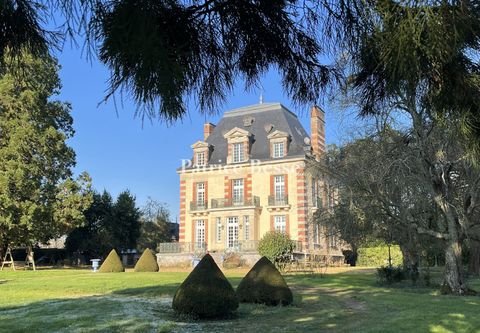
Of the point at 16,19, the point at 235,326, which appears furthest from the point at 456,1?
the point at 235,326

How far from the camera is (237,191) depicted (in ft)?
135

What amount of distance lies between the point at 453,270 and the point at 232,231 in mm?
25376

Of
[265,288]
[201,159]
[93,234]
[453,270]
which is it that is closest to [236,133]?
[201,159]

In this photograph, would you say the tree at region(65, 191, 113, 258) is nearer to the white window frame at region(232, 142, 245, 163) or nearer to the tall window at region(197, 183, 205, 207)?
the tall window at region(197, 183, 205, 207)

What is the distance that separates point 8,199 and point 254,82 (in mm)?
32419

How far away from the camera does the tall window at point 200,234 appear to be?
41156 mm

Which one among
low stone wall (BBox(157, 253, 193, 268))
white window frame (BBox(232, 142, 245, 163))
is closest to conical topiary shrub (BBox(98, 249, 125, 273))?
low stone wall (BBox(157, 253, 193, 268))

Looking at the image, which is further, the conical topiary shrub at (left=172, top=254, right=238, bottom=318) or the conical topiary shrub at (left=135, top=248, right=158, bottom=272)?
the conical topiary shrub at (left=135, top=248, right=158, bottom=272)

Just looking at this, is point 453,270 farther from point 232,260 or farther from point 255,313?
point 232,260

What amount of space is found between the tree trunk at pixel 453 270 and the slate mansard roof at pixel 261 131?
23.2 m

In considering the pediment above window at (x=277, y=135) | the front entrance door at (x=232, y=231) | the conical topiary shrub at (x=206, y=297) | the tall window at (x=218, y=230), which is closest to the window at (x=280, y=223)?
the front entrance door at (x=232, y=231)

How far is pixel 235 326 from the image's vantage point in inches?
395

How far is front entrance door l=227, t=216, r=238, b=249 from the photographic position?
4009 centimetres

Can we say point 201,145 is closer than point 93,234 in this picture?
Yes
